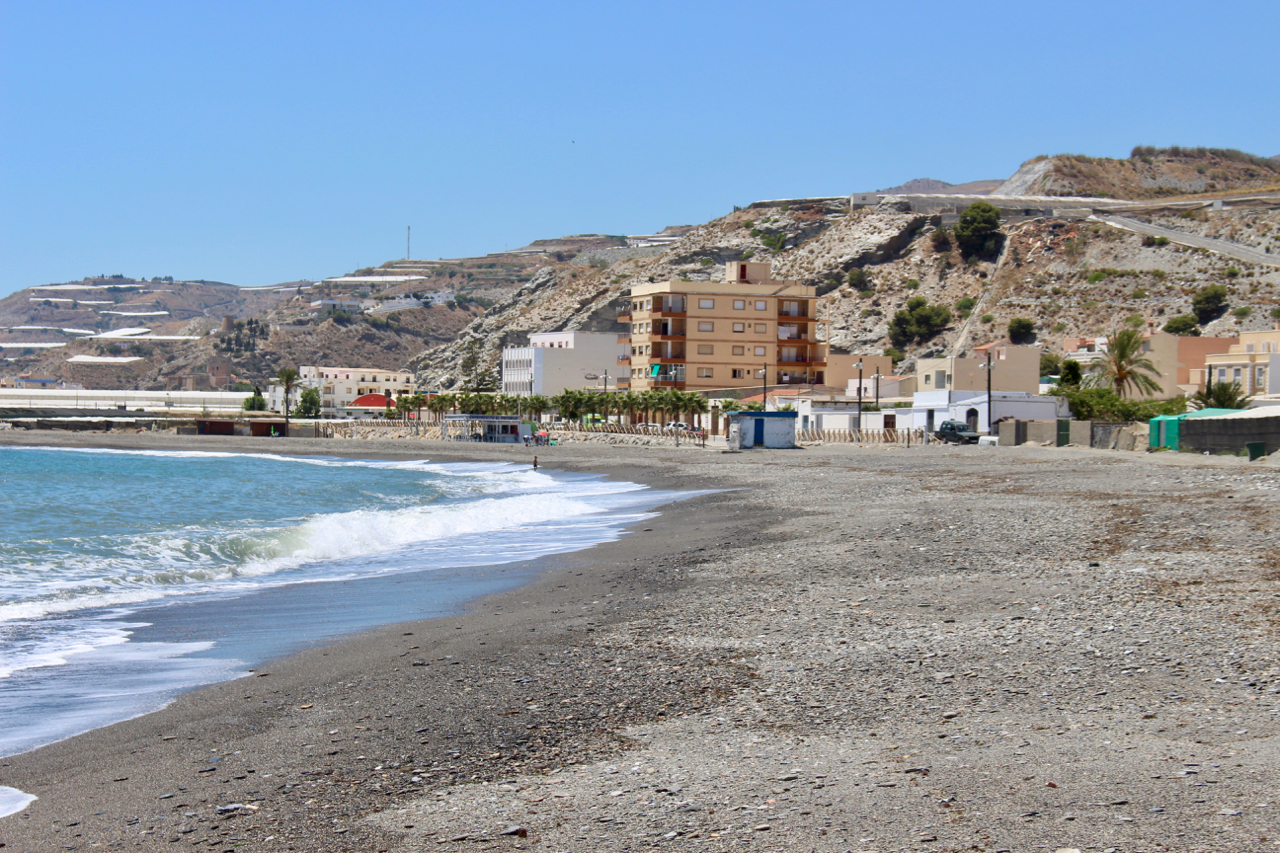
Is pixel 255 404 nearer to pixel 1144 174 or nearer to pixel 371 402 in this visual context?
pixel 371 402

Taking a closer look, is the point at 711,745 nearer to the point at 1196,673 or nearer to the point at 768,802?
the point at 768,802

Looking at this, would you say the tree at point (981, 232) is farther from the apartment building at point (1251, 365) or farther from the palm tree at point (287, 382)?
the palm tree at point (287, 382)

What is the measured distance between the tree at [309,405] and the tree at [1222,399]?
124046mm

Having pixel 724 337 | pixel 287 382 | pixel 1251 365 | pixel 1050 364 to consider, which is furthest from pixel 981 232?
pixel 287 382

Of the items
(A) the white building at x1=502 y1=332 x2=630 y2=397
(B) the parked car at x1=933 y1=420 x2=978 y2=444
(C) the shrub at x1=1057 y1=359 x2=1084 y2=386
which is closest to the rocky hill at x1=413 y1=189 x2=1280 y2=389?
(A) the white building at x1=502 y1=332 x2=630 y2=397

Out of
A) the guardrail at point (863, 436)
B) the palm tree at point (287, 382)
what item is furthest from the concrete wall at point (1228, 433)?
the palm tree at point (287, 382)

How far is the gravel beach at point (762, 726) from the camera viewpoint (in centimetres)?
530

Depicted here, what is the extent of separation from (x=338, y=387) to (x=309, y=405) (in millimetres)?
6978

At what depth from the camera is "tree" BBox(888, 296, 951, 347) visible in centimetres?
11750

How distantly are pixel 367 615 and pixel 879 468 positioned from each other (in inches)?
1189

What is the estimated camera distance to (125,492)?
37500mm

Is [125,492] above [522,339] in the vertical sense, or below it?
below

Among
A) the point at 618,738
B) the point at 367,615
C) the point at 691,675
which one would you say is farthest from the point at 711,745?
the point at 367,615

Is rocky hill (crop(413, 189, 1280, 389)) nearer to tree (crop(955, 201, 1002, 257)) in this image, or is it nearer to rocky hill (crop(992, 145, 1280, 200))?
tree (crop(955, 201, 1002, 257))
